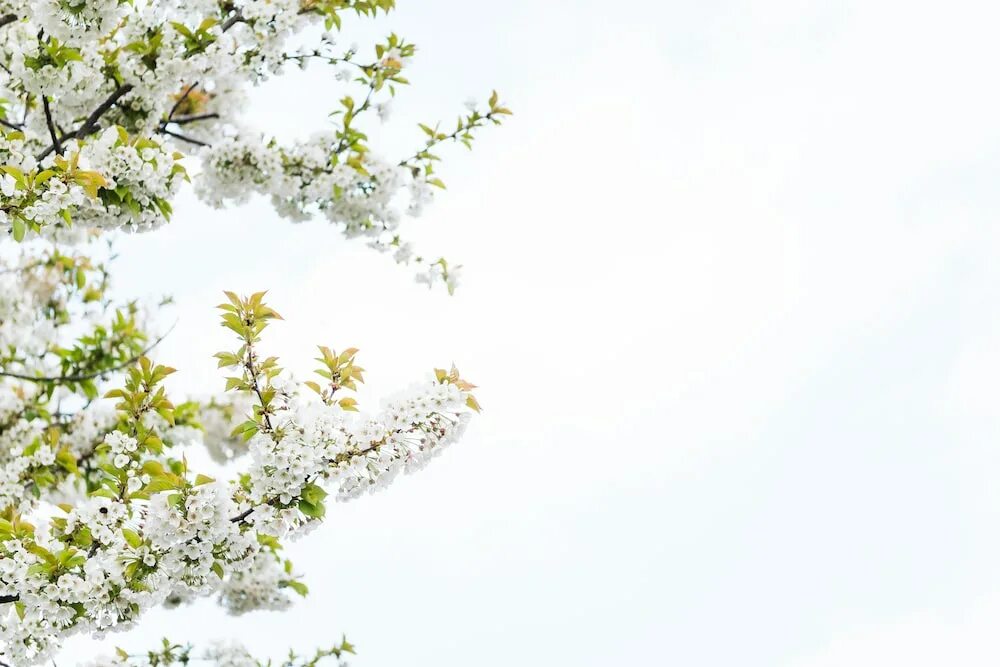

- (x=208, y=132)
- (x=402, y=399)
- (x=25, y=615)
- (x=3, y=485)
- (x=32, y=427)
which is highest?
(x=208, y=132)

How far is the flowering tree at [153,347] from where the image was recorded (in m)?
3.62

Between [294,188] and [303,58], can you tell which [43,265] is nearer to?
[294,188]

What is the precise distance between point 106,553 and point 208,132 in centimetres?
466

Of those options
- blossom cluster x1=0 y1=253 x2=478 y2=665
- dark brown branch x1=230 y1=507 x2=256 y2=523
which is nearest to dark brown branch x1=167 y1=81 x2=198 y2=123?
Result: blossom cluster x1=0 y1=253 x2=478 y2=665

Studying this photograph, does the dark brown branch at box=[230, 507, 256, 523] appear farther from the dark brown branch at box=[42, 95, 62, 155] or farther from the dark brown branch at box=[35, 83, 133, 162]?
the dark brown branch at box=[35, 83, 133, 162]

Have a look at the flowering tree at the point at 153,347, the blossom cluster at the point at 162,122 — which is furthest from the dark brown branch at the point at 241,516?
the blossom cluster at the point at 162,122

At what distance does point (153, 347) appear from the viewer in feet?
15.9

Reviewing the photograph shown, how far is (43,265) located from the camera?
28.9 ft

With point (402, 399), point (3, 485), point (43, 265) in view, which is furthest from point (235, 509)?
point (43, 265)

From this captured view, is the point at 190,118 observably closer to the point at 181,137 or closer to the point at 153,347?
the point at 181,137

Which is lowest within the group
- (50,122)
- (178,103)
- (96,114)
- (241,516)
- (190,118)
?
(241,516)

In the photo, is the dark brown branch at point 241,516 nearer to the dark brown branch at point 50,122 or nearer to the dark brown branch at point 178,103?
the dark brown branch at point 50,122

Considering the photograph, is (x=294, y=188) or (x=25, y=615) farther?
(x=294, y=188)

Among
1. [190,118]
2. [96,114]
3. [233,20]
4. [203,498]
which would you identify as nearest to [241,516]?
[203,498]
